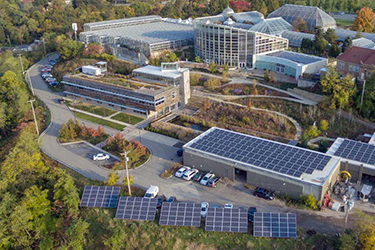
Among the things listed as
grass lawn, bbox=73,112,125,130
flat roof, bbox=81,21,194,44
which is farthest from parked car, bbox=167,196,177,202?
flat roof, bbox=81,21,194,44

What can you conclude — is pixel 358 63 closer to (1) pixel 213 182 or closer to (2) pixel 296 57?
(2) pixel 296 57

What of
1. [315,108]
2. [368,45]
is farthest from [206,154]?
[368,45]

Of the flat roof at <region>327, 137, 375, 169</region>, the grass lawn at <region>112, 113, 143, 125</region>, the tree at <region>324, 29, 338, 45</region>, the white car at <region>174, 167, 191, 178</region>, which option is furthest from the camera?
the tree at <region>324, 29, 338, 45</region>

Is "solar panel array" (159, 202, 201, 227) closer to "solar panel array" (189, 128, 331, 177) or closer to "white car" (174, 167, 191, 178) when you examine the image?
"white car" (174, 167, 191, 178)

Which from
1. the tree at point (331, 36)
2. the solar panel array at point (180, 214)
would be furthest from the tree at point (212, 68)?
the solar panel array at point (180, 214)

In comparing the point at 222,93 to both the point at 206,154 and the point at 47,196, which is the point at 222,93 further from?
the point at 47,196

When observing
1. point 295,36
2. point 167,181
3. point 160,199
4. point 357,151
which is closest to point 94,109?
point 167,181
